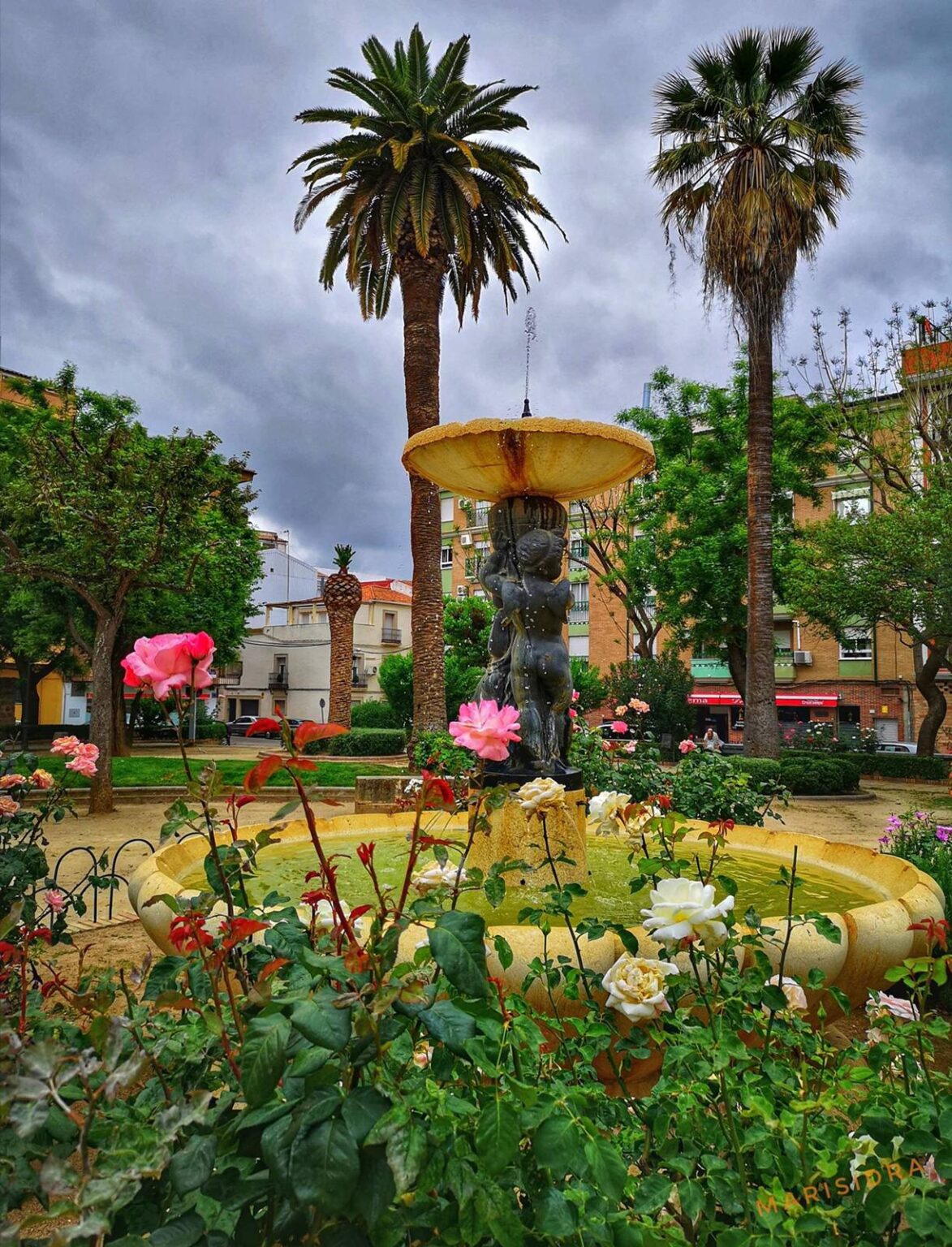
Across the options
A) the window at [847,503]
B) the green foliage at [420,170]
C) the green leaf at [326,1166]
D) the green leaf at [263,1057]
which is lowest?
the green leaf at [326,1166]

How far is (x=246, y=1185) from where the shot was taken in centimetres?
103

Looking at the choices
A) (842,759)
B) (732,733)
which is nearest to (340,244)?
(842,759)

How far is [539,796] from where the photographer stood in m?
1.89

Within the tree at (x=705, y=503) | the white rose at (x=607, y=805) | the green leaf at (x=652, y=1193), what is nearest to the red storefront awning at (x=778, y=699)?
the tree at (x=705, y=503)

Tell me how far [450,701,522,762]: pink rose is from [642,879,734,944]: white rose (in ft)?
1.35

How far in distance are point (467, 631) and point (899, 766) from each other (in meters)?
13.4

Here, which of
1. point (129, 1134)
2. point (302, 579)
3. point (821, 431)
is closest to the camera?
point (129, 1134)

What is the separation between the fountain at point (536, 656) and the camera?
15.5ft

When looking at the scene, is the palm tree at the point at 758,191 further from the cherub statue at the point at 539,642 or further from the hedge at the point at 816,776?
the cherub statue at the point at 539,642

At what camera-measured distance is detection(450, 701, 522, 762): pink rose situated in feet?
5.04

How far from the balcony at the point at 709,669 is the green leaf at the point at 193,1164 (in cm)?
3567

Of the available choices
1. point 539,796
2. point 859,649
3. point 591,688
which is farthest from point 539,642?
point 859,649

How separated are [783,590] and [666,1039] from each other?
2336 cm

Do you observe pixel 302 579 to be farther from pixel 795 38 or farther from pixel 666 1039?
pixel 666 1039
